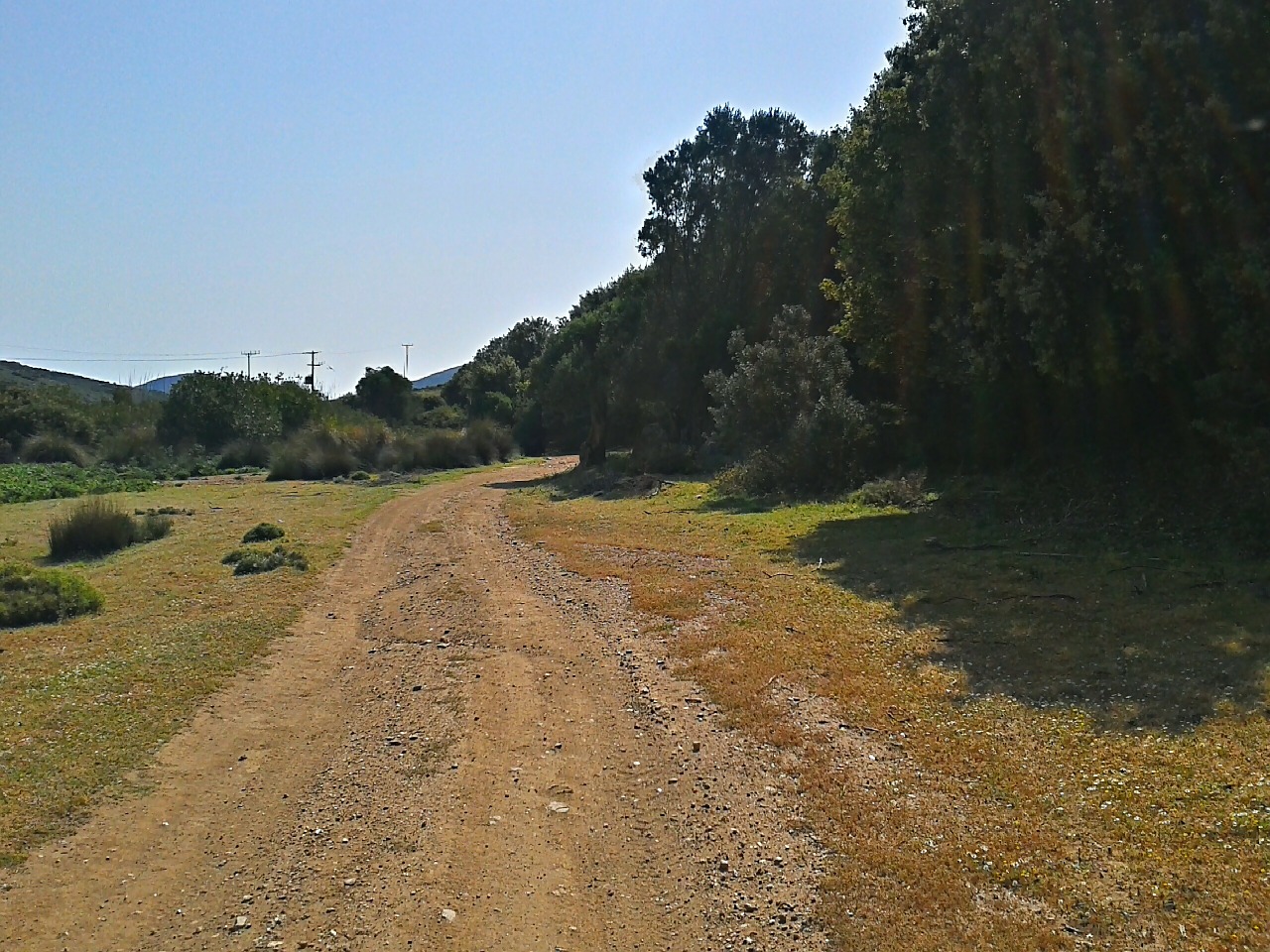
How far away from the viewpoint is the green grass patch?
3531 centimetres

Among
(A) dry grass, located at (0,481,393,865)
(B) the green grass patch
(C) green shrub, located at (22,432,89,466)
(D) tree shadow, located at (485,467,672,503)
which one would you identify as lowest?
(A) dry grass, located at (0,481,393,865)

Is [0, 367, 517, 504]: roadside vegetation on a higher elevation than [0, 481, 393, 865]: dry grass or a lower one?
higher

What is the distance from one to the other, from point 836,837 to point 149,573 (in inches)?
528

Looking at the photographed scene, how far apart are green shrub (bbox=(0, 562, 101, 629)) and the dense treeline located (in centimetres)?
1253

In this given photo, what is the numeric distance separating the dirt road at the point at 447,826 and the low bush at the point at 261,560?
6.04m

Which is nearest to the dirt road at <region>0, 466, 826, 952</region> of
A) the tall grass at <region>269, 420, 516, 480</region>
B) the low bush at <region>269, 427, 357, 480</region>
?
the low bush at <region>269, 427, 357, 480</region>

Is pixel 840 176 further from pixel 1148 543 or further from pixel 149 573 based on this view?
pixel 149 573

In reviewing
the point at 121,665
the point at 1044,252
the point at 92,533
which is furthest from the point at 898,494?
the point at 92,533

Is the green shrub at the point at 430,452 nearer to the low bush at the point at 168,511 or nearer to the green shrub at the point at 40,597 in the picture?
the low bush at the point at 168,511

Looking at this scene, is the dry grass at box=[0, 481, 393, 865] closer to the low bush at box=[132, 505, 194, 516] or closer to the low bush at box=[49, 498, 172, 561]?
the low bush at box=[49, 498, 172, 561]

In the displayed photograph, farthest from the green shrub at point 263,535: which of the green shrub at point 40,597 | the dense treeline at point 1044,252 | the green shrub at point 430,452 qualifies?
the green shrub at point 430,452

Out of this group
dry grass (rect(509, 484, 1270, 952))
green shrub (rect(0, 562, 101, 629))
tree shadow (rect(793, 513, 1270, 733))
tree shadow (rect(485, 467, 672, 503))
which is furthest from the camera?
tree shadow (rect(485, 467, 672, 503))

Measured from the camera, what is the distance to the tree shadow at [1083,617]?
711 cm

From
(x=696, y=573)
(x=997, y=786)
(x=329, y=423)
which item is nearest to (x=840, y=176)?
(x=696, y=573)
